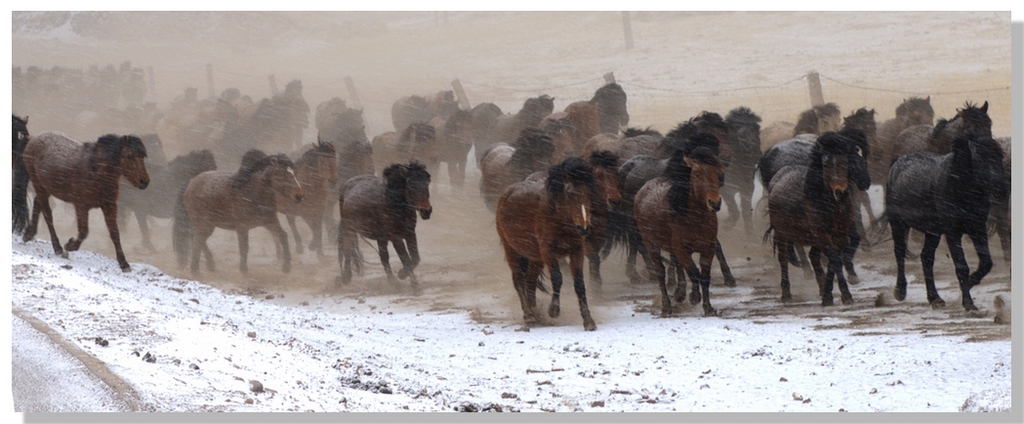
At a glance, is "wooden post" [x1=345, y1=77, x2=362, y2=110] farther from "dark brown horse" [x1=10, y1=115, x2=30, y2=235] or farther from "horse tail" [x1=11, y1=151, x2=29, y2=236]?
"horse tail" [x1=11, y1=151, x2=29, y2=236]

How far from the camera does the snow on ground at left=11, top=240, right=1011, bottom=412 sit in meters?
6.02

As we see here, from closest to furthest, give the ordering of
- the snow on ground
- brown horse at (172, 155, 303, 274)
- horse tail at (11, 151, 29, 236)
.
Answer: the snow on ground → horse tail at (11, 151, 29, 236) → brown horse at (172, 155, 303, 274)

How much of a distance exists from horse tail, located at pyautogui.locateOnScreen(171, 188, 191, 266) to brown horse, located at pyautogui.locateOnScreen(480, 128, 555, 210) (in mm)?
4416

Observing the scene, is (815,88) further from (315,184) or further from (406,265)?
(406,265)

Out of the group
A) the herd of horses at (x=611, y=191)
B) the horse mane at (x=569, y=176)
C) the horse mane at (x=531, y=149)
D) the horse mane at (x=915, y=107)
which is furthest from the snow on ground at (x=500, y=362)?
the horse mane at (x=915, y=107)

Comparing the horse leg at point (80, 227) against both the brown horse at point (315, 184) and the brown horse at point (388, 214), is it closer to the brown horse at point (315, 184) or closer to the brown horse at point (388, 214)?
the brown horse at point (388, 214)

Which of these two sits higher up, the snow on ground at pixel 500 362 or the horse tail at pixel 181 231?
the horse tail at pixel 181 231

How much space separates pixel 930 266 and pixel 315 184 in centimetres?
864

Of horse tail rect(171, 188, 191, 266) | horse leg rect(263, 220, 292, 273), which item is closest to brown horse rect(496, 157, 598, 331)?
horse leg rect(263, 220, 292, 273)

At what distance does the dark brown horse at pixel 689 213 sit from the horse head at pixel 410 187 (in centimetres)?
262

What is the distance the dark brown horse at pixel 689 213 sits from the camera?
8.74 m

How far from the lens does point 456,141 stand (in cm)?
1852

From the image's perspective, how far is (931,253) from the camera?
8750mm

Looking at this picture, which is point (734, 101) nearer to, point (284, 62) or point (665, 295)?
point (284, 62)
